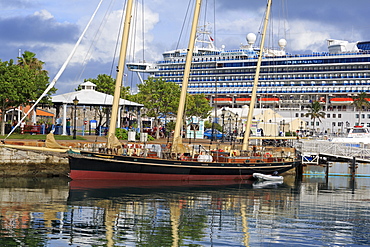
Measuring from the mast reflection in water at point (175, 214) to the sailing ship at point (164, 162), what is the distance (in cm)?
75

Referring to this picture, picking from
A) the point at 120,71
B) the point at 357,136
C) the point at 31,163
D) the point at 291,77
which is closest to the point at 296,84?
the point at 291,77

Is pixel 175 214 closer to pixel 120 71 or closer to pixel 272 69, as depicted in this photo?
pixel 120 71

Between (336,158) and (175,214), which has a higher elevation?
(336,158)

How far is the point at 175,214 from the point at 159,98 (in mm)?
42749

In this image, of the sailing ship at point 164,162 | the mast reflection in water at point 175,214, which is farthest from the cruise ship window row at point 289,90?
the mast reflection in water at point 175,214

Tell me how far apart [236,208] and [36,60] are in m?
38.9

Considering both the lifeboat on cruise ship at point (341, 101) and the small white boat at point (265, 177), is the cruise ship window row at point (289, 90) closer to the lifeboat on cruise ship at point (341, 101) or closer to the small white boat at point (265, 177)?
the lifeboat on cruise ship at point (341, 101)

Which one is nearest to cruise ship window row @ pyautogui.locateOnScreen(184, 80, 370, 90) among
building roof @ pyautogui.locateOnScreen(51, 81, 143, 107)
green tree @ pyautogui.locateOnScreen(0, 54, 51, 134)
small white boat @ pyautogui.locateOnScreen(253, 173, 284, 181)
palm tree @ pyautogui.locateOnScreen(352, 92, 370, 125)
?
palm tree @ pyautogui.locateOnScreen(352, 92, 370, 125)

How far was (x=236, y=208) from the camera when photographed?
26078mm

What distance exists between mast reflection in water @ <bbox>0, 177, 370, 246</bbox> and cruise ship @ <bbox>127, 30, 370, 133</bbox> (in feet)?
219

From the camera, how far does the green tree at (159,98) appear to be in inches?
2516

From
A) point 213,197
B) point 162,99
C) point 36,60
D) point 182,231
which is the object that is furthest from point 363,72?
point 182,231

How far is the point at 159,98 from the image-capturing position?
65688 millimetres

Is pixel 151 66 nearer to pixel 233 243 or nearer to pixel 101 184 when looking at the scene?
pixel 101 184
